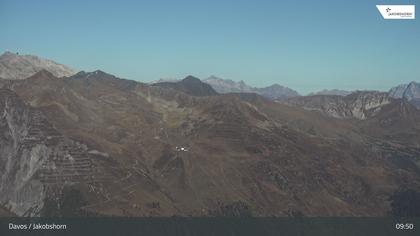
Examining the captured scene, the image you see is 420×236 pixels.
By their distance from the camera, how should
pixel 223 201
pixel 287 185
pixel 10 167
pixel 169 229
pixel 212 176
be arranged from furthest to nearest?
1. pixel 287 185
2. pixel 212 176
3. pixel 223 201
4. pixel 10 167
5. pixel 169 229

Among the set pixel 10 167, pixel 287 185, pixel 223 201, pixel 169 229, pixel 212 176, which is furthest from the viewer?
pixel 287 185

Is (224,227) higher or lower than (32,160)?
lower

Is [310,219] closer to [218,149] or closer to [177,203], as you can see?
[177,203]

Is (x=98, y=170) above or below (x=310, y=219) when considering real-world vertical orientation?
above

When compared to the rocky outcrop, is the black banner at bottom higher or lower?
lower

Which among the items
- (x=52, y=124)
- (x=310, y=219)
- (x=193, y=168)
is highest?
(x=52, y=124)

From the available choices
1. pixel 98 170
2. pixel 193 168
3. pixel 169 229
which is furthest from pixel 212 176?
pixel 169 229

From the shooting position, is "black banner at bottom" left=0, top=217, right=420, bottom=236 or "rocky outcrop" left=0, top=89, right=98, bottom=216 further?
"rocky outcrop" left=0, top=89, right=98, bottom=216

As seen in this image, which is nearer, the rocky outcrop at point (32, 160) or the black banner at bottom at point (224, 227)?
the black banner at bottom at point (224, 227)

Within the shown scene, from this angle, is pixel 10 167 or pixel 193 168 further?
pixel 193 168

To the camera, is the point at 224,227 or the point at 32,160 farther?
the point at 32,160

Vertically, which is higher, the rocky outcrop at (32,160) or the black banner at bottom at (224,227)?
the rocky outcrop at (32,160)
